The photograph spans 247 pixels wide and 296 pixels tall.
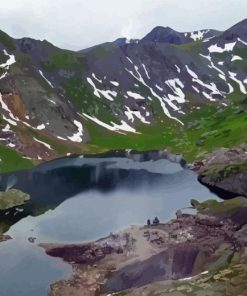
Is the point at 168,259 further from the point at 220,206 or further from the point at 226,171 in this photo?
the point at 226,171

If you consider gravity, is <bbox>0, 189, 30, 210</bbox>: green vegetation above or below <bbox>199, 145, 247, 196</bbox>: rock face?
below

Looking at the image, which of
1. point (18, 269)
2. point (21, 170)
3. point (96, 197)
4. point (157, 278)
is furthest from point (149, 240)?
point (21, 170)

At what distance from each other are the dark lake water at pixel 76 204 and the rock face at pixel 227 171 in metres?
4.15

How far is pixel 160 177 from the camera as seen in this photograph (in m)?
174

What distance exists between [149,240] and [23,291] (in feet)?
102

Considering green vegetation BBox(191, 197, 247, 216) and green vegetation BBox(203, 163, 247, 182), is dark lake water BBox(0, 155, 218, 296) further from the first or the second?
green vegetation BBox(191, 197, 247, 216)

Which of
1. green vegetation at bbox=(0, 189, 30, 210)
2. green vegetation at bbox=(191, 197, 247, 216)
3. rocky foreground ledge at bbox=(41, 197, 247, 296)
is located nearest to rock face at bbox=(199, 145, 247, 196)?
green vegetation at bbox=(191, 197, 247, 216)

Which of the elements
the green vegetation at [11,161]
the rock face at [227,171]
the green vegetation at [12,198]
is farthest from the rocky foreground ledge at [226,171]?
the green vegetation at [11,161]

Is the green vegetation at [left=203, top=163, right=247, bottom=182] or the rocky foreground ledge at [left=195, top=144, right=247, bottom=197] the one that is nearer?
the rocky foreground ledge at [left=195, top=144, right=247, bottom=197]

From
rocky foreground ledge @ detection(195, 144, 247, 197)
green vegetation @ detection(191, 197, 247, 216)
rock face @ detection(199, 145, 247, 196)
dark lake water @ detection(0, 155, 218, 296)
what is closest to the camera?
dark lake water @ detection(0, 155, 218, 296)

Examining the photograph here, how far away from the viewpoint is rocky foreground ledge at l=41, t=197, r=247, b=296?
249ft

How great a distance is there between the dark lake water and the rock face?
4.15 metres

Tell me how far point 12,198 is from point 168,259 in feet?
202

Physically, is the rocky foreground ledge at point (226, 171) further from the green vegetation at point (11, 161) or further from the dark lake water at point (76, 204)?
the green vegetation at point (11, 161)
